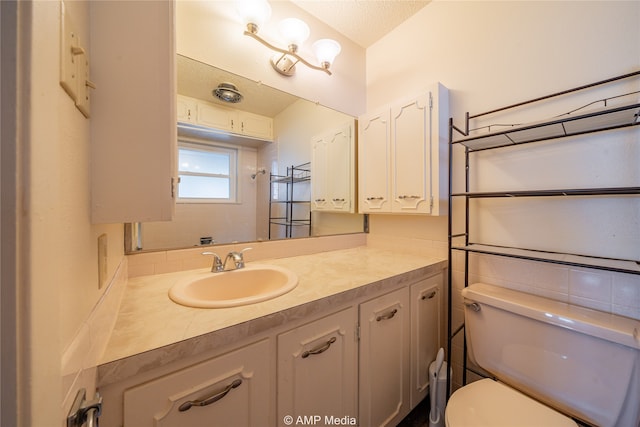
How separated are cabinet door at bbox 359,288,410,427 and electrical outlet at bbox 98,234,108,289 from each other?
2.67 ft

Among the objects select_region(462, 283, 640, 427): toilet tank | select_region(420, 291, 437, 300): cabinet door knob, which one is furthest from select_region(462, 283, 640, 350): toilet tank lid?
select_region(420, 291, 437, 300): cabinet door knob

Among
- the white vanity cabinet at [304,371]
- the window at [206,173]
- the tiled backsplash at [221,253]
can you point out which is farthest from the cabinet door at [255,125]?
the white vanity cabinet at [304,371]

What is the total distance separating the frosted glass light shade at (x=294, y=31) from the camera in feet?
4.24

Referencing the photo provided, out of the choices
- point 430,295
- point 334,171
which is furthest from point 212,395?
point 334,171

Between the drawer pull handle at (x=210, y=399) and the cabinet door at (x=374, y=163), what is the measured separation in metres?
1.21

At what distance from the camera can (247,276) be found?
1.08 meters

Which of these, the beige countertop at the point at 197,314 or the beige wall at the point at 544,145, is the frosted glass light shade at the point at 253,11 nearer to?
the beige wall at the point at 544,145

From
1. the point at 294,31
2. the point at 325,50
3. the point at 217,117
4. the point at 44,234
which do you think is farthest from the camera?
the point at 325,50

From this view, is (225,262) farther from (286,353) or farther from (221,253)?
(286,353)

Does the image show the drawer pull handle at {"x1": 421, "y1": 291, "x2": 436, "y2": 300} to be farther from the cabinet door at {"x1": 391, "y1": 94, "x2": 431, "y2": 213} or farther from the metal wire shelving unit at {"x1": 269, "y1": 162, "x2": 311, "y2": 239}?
the metal wire shelving unit at {"x1": 269, "y1": 162, "x2": 311, "y2": 239}

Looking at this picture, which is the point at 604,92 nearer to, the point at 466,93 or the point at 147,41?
the point at 466,93

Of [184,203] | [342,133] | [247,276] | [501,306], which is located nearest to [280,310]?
[247,276]

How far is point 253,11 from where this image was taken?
1.17 meters

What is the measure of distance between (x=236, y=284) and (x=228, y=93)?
0.99m
